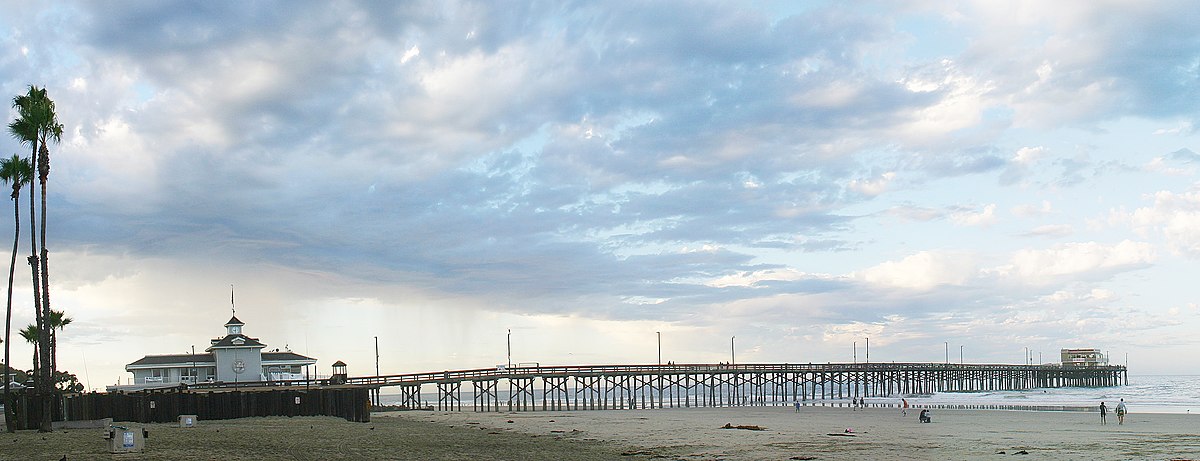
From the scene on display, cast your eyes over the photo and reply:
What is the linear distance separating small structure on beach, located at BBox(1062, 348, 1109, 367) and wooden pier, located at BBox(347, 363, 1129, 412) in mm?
1857

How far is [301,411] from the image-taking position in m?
42.5

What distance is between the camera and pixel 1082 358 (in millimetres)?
138875

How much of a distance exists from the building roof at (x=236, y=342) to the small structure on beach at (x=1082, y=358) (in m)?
110

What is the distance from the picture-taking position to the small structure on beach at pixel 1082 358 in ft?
449

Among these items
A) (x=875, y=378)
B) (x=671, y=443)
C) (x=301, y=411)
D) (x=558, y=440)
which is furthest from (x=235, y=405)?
(x=875, y=378)

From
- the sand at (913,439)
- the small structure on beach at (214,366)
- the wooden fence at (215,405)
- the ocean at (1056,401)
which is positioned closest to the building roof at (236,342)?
the small structure on beach at (214,366)

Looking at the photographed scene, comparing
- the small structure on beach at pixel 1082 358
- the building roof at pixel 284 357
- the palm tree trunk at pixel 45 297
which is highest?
the palm tree trunk at pixel 45 297

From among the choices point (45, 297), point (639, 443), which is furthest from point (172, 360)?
point (639, 443)

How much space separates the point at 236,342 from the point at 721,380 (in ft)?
131

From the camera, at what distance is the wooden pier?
7156cm

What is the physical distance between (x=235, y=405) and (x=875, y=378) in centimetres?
7750

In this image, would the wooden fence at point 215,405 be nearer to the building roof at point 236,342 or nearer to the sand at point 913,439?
the sand at point 913,439

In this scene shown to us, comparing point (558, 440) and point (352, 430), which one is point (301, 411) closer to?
point (352, 430)

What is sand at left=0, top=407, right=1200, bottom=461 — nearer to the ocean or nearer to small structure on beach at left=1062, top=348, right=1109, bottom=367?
the ocean
